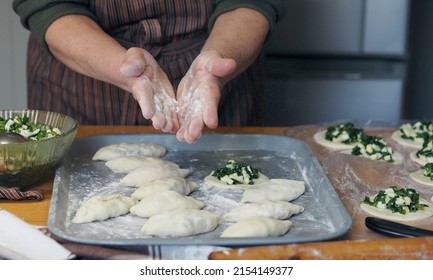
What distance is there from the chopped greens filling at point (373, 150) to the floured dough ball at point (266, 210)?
1.48 feet

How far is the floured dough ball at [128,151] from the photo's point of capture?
1726 millimetres

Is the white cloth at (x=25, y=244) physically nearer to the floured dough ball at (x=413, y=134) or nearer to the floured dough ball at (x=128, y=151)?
the floured dough ball at (x=128, y=151)

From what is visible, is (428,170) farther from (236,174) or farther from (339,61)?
(339,61)

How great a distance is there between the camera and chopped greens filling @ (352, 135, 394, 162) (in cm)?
179

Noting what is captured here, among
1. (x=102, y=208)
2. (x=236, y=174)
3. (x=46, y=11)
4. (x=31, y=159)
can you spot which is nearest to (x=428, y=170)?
(x=236, y=174)

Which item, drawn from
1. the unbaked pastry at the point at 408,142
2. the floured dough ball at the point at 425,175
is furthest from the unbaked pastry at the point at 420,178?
the unbaked pastry at the point at 408,142

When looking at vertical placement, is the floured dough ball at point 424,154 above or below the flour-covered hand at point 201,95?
below

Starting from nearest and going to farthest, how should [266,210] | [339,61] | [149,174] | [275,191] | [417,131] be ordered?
1. [266,210]
2. [275,191]
3. [149,174]
4. [417,131]
5. [339,61]

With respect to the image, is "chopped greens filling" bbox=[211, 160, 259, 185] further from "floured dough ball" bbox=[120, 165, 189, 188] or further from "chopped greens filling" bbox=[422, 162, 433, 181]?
"chopped greens filling" bbox=[422, 162, 433, 181]

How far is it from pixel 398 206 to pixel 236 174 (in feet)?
1.24

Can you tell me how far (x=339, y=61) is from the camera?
2994mm
